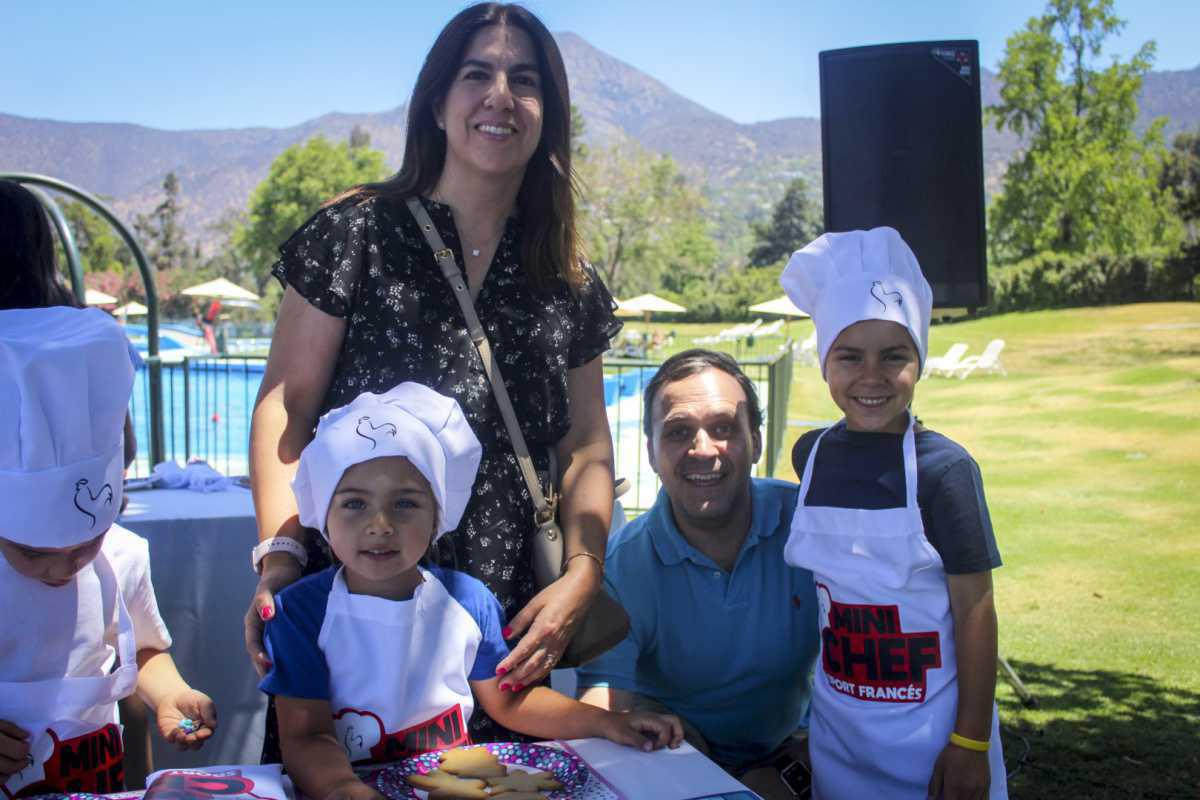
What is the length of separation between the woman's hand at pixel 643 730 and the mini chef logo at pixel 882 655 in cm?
49

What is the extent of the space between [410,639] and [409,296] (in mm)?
687

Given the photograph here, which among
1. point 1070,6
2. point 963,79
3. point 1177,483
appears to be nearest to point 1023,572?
point 1177,483

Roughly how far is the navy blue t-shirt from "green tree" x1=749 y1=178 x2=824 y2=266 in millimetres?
84418

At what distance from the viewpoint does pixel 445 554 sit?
6.68ft

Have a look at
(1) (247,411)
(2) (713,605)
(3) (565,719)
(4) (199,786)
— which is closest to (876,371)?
(2) (713,605)

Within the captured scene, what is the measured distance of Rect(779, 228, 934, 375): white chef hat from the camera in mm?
2119

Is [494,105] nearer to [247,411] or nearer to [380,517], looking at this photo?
[380,517]

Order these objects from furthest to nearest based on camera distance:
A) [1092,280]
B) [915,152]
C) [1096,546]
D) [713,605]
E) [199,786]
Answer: [1092,280]
[1096,546]
[915,152]
[713,605]
[199,786]

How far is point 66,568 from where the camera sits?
1.66m

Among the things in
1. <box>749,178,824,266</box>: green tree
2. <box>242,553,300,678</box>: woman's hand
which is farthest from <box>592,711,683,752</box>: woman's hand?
<box>749,178,824,266</box>: green tree

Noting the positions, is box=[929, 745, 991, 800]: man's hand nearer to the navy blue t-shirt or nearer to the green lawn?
the navy blue t-shirt

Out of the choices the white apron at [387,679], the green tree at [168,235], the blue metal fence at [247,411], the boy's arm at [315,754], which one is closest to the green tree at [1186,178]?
the blue metal fence at [247,411]

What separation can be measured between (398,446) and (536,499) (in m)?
0.52

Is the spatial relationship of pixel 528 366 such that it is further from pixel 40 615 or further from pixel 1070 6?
pixel 1070 6
